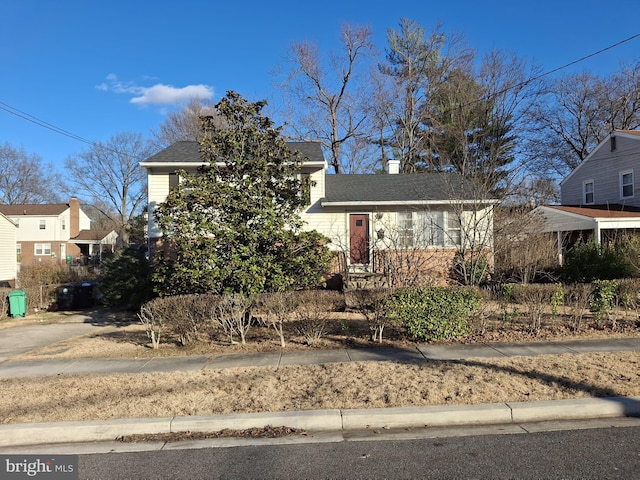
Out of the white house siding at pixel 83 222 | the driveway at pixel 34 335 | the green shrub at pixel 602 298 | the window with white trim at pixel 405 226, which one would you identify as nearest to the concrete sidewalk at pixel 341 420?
the green shrub at pixel 602 298

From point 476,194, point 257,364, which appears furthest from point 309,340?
point 476,194

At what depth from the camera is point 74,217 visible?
1930 inches

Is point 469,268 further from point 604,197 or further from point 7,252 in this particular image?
point 7,252

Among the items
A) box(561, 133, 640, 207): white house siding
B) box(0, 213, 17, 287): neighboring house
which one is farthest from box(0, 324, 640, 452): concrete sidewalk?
box(0, 213, 17, 287): neighboring house

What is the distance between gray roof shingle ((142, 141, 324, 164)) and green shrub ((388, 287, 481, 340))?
7.79m

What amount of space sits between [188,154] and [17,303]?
7.20 m

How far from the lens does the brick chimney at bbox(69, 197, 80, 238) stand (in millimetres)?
48500

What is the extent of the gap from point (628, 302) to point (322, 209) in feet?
30.6

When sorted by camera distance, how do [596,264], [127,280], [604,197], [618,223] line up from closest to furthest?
[596,264]
[127,280]
[618,223]
[604,197]

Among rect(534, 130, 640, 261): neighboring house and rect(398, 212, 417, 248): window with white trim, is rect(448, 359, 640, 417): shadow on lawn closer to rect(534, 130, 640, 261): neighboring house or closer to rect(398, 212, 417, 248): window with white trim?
rect(398, 212, 417, 248): window with white trim

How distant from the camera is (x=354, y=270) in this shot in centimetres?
1539

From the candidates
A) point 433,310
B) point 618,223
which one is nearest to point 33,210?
point 433,310

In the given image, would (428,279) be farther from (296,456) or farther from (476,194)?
(296,456)

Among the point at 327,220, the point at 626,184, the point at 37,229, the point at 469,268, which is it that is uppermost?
the point at 37,229
